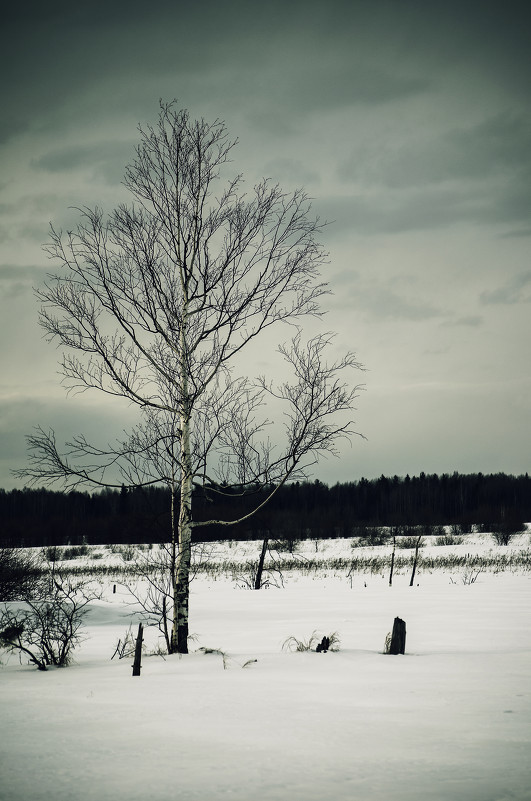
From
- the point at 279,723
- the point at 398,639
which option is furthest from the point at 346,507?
the point at 279,723

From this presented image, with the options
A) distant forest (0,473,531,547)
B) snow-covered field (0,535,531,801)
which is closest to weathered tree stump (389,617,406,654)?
snow-covered field (0,535,531,801)

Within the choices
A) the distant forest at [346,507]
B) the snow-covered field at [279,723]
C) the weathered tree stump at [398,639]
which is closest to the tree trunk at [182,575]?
the snow-covered field at [279,723]

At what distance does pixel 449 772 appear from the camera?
13.6 ft

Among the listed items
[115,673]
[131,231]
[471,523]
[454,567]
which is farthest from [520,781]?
[471,523]

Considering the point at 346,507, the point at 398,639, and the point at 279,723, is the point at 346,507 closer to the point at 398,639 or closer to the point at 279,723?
the point at 398,639

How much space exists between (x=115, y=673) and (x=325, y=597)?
1266cm

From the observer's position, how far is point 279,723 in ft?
17.9

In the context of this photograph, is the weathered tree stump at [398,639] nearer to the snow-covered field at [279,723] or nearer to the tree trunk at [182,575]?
the snow-covered field at [279,723]

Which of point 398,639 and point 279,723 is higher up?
point 279,723

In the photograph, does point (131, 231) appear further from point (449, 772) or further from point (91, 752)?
point (449, 772)

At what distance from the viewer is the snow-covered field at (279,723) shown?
398 centimetres

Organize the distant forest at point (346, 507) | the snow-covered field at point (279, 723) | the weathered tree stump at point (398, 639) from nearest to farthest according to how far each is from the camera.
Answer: the snow-covered field at point (279, 723), the weathered tree stump at point (398, 639), the distant forest at point (346, 507)

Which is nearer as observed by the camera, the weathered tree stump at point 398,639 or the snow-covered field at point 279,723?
the snow-covered field at point 279,723

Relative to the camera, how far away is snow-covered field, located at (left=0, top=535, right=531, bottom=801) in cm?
398
